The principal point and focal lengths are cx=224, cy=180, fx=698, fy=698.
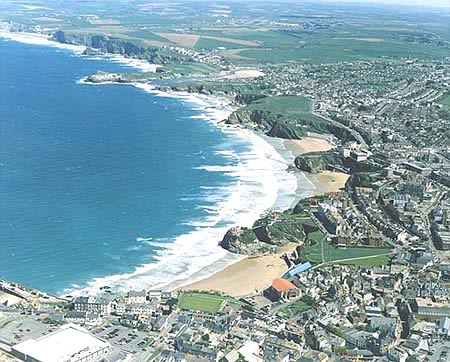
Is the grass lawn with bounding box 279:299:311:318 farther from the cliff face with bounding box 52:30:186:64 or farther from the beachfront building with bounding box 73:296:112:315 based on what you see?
the cliff face with bounding box 52:30:186:64

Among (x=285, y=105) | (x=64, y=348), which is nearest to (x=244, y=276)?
(x=64, y=348)

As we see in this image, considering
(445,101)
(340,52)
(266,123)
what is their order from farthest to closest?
(340,52) < (445,101) < (266,123)

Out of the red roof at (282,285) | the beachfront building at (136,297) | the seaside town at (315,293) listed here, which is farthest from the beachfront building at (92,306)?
the red roof at (282,285)

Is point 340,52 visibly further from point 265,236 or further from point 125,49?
point 265,236

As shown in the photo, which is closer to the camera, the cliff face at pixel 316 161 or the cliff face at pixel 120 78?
the cliff face at pixel 316 161

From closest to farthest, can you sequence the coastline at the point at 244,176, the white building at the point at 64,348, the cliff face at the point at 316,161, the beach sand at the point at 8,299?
the white building at the point at 64,348 < the beach sand at the point at 8,299 < the coastline at the point at 244,176 < the cliff face at the point at 316,161

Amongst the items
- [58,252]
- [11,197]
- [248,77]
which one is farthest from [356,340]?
[248,77]

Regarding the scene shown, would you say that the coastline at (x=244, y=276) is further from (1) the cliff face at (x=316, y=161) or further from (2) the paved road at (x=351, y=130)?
(2) the paved road at (x=351, y=130)

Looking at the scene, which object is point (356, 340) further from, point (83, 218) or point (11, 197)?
point (11, 197)
